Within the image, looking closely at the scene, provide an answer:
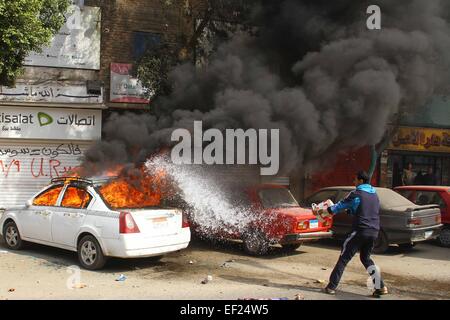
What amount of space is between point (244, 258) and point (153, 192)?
2092mm

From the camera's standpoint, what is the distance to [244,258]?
867 centimetres

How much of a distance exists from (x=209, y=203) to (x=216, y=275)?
1.91 metres

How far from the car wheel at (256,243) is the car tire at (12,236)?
4.20 metres

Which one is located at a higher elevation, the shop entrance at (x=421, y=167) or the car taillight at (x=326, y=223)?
the shop entrance at (x=421, y=167)

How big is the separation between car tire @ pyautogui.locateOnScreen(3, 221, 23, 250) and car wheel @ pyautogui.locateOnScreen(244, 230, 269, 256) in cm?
420

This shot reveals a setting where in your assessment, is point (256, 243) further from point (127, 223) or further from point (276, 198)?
point (127, 223)

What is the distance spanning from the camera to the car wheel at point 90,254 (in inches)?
283

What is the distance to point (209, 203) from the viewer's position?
893 cm

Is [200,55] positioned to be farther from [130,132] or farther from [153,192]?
[153,192]

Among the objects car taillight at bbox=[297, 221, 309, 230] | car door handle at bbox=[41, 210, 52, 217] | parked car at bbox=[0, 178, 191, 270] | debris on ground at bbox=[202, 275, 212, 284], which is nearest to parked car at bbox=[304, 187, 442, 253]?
car taillight at bbox=[297, 221, 309, 230]

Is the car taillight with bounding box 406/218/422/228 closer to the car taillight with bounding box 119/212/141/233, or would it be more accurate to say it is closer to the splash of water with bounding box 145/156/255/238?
the splash of water with bounding box 145/156/255/238

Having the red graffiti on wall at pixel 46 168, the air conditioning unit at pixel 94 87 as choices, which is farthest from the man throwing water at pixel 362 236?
the red graffiti on wall at pixel 46 168

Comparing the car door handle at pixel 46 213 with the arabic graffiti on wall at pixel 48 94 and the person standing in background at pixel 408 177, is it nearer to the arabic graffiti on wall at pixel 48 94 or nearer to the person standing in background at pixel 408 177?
the arabic graffiti on wall at pixel 48 94
